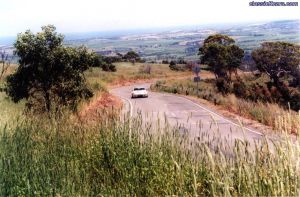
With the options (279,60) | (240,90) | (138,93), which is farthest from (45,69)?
(279,60)

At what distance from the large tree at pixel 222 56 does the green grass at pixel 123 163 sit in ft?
194

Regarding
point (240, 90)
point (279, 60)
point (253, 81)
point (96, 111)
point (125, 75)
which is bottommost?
point (125, 75)

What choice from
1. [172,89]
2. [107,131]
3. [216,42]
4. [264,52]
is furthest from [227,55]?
[107,131]

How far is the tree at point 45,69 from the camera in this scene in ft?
58.5

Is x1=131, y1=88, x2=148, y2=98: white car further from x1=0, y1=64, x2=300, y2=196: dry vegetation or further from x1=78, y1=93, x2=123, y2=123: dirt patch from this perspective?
x1=0, y1=64, x2=300, y2=196: dry vegetation

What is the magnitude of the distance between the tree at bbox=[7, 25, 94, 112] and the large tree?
48.4m

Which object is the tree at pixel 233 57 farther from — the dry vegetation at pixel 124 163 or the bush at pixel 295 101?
the dry vegetation at pixel 124 163

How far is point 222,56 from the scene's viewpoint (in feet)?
219

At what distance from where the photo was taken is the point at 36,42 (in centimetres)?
1792

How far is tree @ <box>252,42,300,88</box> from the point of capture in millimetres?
55500

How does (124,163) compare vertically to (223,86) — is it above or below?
above

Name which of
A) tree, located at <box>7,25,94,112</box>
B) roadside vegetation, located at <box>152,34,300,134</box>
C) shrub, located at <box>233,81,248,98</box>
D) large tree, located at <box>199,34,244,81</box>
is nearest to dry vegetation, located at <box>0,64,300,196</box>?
tree, located at <box>7,25,94,112</box>

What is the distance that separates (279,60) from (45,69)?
4229cm

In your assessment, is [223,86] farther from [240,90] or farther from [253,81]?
[253,81]
